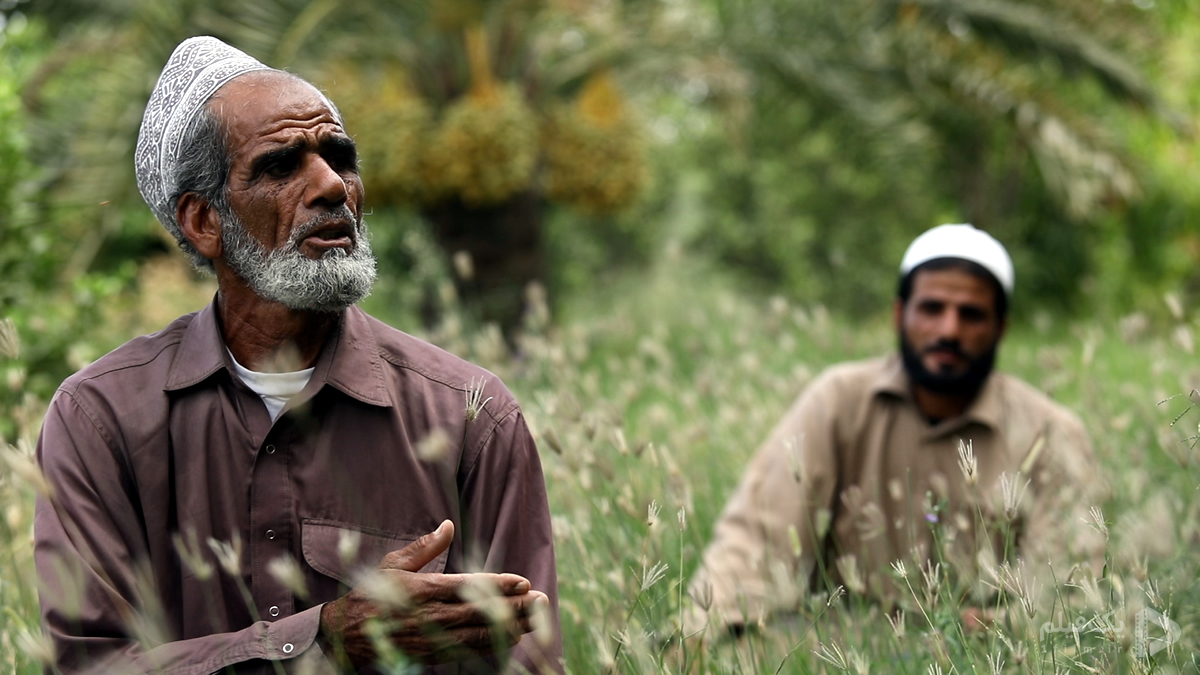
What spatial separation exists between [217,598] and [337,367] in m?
0.46

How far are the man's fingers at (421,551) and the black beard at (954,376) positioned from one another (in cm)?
244

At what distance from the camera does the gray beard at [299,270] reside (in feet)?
7.34

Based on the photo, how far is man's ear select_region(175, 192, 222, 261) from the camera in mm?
2354

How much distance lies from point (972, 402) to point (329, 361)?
8.22 feet

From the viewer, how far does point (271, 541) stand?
222 cm

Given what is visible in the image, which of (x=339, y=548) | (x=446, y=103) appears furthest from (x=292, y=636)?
(x=446, y=103)

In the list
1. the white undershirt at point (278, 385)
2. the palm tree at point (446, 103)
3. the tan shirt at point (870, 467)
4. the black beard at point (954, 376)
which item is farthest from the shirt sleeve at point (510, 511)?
the palm tree at point (446, 103)

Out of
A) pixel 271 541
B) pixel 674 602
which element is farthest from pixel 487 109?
pixel 271 541

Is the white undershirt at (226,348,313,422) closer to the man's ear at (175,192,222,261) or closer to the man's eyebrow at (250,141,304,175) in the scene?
the man's ear at (175,192,222,261)

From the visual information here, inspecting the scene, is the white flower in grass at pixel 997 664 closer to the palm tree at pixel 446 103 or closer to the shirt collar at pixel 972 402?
the shirt collar at pixel 972 402

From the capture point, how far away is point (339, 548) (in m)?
2.18

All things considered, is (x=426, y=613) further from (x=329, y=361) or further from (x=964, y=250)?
(x=964, y=250)

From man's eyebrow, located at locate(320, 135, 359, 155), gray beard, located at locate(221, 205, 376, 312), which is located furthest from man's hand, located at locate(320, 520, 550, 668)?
man's eyebrow, located at locate(320, 135, 359, 155)

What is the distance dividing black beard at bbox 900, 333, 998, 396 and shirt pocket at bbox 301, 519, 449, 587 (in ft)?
7.37
